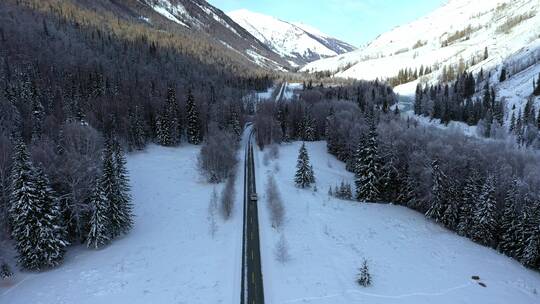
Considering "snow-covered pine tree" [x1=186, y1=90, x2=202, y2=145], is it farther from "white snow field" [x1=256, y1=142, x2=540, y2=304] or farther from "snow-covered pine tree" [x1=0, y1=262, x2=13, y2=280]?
"snow-covered pine tree" [x1=0, y1=262, x2=13, y2=280]

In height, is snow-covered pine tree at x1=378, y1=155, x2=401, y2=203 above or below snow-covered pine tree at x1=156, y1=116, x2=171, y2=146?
below

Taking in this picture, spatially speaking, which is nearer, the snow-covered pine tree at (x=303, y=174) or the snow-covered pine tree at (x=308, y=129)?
the snow-covered pine tree at (x=303, y=174)

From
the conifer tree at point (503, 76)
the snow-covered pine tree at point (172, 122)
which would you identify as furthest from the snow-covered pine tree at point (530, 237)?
the conifer tree at point (503, 76)

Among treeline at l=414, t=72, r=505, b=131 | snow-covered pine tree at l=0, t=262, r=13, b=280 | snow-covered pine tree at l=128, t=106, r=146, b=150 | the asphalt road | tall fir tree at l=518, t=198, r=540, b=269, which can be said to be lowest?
snow-covered pine tree at l=0, t=262, r=13, b=280

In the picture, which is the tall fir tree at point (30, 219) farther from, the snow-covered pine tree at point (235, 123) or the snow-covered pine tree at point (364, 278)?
the snow-covered pine tree at point (235, 123)

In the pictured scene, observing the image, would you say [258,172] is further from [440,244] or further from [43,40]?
[43,40]

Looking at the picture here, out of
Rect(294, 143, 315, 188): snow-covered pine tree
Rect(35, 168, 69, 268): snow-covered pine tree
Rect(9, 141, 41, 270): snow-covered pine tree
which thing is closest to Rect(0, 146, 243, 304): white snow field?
Rect(35, 168, 69, 268): snow-covered pine tree
